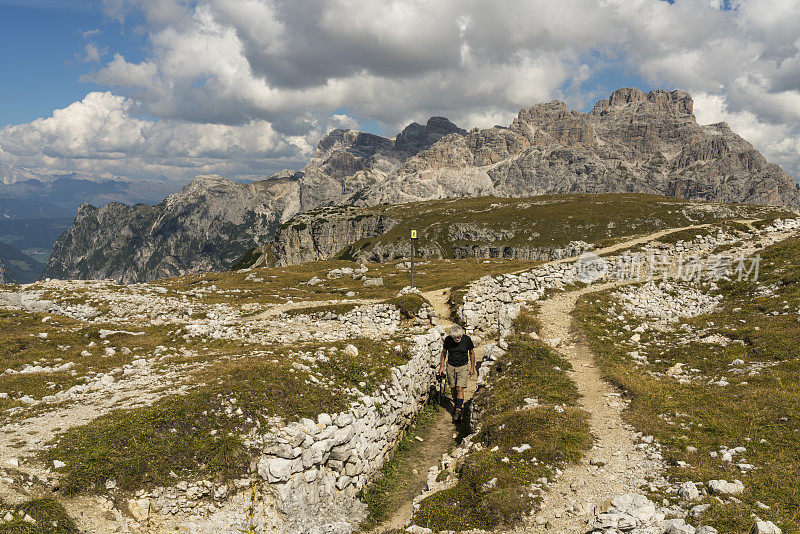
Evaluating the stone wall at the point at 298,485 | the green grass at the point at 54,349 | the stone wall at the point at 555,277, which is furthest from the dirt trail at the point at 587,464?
the green grass at the point at 54,349

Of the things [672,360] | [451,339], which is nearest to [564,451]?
[451,339]

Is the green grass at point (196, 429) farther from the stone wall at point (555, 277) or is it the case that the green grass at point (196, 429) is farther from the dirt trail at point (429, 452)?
the stone wall at point (555, 277)

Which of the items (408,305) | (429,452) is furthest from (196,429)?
(408,305)

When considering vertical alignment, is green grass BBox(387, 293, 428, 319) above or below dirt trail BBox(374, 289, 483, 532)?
above

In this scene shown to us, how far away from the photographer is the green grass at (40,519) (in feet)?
30.4

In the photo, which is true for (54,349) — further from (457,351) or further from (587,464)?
(587,464)

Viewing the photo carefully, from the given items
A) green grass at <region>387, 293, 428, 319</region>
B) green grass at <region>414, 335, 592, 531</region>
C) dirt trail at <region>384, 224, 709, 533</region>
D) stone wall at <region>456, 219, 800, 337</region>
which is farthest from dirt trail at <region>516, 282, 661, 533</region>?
green grass at <region>387, 293, 428, 319</region>

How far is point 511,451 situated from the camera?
14945 mm

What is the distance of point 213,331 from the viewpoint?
2859 cm

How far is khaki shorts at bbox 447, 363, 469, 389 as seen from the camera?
21.9 m

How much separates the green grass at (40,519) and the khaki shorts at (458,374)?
16.8m

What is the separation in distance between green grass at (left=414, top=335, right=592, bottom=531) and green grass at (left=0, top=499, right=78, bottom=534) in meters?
10.2

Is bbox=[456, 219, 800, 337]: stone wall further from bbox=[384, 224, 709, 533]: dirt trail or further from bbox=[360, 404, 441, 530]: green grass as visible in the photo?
bbox=[360, 404, 441, 530]: green grass

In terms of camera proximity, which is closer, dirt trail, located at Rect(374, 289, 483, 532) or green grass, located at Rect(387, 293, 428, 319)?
dirt trail, located at Rect(374, 289, 483, 532)
